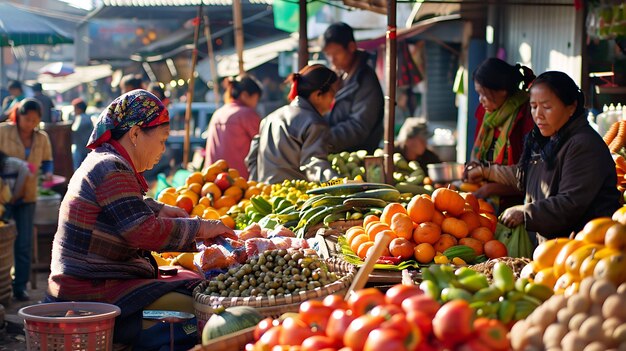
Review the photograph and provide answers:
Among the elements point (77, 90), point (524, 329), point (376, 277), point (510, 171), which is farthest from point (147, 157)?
point (77, 90)

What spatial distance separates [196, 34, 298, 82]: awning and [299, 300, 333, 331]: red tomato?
17652 mm

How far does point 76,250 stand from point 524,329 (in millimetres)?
2219

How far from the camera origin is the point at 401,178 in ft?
24.8

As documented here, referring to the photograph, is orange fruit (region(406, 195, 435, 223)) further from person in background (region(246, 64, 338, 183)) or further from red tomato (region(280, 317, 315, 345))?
red tomato (region(280, 317, 315, 345))

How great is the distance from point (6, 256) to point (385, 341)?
248 inches

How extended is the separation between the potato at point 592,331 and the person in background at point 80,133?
1361 cm

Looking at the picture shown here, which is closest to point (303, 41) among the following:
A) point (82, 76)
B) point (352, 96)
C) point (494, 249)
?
point (352, 96)

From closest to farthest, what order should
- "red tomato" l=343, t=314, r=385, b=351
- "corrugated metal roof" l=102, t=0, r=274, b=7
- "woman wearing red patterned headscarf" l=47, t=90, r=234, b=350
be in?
1. "red tomato" l=343, t=314, r=385, b=351
2. "woman wearing red patterned headscarf" l=47, t=90, r=234, b=350
3. "corrugated metal roof" l=102, t=0, r=274, b=7

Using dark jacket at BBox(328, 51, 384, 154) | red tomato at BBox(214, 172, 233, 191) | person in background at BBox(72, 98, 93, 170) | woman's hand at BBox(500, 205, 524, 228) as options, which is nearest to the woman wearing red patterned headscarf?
woman's hand at BBox(500, 205, 524, 228)

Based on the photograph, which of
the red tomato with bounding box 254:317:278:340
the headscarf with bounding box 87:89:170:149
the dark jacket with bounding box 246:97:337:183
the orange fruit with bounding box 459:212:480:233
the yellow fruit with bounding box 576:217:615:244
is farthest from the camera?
the dark jacket with bounding box 246:97:337:183

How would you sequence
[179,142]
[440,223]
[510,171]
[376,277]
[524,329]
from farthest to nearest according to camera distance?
[179,142], [510,171], [440,223], [376,277], [524,329]

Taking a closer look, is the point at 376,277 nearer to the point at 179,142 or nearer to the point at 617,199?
the point at 617,199

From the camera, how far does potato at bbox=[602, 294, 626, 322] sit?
8.76ft

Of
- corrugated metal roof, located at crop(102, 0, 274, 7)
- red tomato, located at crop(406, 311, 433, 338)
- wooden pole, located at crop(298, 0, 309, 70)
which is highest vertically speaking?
corrugated metal roof, located at crop(102, 0, 274, 7)
